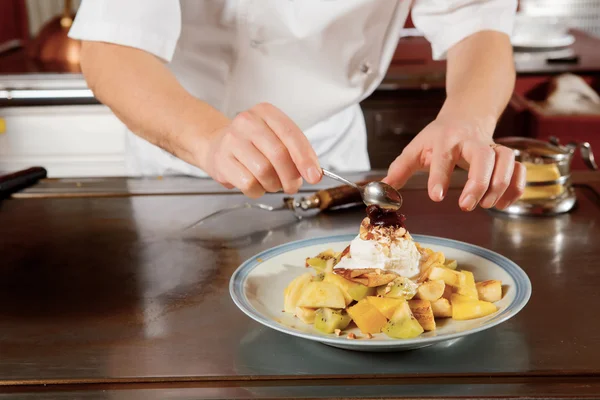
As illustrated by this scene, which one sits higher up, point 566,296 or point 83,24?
point 83,24

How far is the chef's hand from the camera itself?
3.75 ft

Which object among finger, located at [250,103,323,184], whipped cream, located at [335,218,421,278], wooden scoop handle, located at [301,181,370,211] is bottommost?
wooden scoop handle, located at [301,181,370,211]

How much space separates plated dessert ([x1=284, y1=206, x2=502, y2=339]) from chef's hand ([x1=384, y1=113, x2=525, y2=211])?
11 centimetres

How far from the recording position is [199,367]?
3.06 ft

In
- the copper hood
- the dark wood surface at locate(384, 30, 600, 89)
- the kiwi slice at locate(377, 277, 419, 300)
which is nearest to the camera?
the kiwi slice at locate(377, 277, 419, 300)

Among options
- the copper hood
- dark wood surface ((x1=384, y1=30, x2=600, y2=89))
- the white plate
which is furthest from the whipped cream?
the white plate

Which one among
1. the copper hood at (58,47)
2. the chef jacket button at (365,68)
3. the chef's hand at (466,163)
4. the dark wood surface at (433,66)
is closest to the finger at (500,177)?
the chef's hand at (466,163)

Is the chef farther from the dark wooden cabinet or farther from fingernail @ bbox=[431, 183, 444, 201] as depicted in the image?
the dark wooden cabinet

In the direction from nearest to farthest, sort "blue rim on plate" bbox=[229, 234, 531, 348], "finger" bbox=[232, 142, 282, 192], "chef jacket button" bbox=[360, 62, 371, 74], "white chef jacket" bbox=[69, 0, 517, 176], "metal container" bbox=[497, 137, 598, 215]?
"blue rim on plate" bbox=[229, 234, 531, 348] → "finger" bbox=[232, 142, 282, 192] → "metal container" bbox=[497, 137, 598, 215] → "white chef jacket" bbox=[69, 0, 517, 176] → "chef jacket button" bbox=[360, 62, 371, 74]

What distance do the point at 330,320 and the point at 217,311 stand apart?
20 centimetres

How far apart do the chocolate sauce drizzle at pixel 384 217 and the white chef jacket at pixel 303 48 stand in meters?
0.83

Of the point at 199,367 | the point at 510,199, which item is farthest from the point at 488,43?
the point at 199,367

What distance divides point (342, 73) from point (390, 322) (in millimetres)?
1141

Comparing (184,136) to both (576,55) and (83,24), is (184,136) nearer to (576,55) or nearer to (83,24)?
(83,24)
